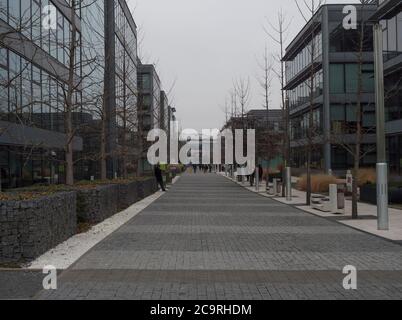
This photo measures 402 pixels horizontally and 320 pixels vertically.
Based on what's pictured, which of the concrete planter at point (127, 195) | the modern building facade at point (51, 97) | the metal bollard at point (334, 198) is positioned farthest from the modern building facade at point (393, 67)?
the metal bollard at point (334, 198)

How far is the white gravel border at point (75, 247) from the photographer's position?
30.8ft

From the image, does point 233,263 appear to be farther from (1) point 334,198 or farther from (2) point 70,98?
(1) point 334,198

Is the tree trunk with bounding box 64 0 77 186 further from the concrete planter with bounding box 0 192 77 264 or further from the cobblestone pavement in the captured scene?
the concrete planter with bounding box 0 192 77 264

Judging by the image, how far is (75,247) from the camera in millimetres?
11227

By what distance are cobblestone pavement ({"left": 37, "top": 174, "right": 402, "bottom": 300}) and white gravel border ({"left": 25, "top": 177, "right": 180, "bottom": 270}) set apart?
0.21 metres

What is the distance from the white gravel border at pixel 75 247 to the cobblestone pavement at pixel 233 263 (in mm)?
212

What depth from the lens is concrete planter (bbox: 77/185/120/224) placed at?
14711 mm

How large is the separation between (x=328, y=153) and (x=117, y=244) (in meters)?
40.5

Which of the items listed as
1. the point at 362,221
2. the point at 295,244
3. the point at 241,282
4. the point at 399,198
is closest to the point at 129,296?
the point at 241,282

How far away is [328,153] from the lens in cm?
5012

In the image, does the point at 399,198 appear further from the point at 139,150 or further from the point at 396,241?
the point at 139,150

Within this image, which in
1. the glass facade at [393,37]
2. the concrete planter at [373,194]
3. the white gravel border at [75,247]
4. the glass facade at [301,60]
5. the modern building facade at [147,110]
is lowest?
the white gravel border at [75,247]

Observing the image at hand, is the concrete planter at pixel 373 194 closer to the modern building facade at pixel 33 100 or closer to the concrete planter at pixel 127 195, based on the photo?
the concrete planter at pixel 127 195

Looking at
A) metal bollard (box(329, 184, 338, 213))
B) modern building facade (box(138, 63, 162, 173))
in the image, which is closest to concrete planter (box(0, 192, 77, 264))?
metal bollard (box(329, 184, 338, 213))
